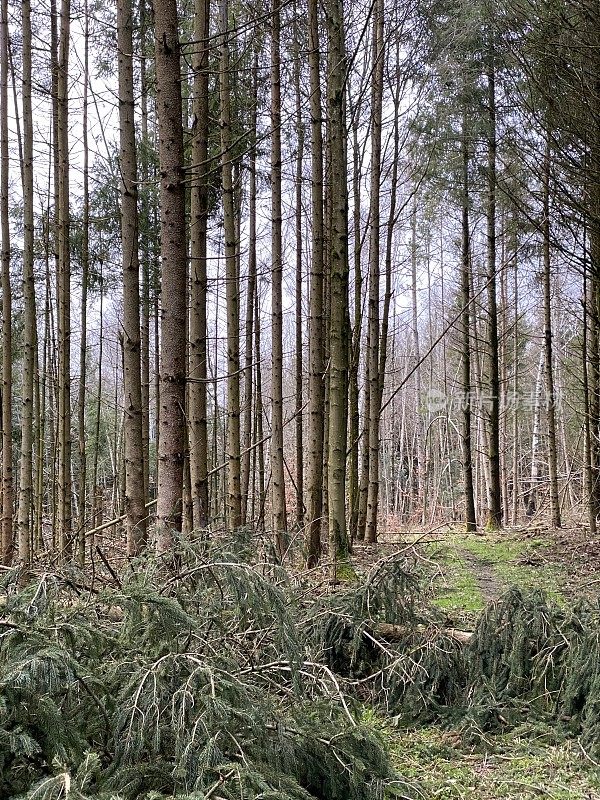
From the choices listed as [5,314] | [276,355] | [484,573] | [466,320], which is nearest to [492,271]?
[466,320]

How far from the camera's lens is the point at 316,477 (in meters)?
6.14

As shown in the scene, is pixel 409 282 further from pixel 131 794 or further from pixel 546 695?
pixel 131 794

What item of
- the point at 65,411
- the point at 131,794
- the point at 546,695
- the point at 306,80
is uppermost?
the point at 306,80

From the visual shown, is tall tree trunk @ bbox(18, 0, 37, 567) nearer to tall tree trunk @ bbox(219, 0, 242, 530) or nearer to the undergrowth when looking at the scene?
tall tree trunk @ bbox(219, 0, 242, 530)

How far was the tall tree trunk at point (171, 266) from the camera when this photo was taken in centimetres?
303

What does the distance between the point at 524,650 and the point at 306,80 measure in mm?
7204

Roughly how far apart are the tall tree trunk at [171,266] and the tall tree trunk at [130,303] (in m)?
0.92

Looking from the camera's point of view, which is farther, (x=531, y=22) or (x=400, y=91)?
(x=400, y=91)

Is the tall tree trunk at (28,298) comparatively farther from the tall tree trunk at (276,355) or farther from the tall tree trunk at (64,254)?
the tall tree trunk at (276,355)

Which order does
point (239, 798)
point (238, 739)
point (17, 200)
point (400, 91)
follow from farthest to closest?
point (17, 200) < point (400, 91) < point (238, 739) < point (239, 798)

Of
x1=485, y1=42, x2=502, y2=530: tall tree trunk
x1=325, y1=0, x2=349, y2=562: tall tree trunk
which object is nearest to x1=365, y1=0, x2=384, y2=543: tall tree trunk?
x1=325, y1=0, x2=349, y2=562: tall tree trunk

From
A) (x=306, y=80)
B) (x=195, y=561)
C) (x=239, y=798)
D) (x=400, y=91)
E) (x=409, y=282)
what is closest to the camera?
(x=239, y=798)

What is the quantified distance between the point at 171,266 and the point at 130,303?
1.28 meters

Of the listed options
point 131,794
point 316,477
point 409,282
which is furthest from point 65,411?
point 409,282
